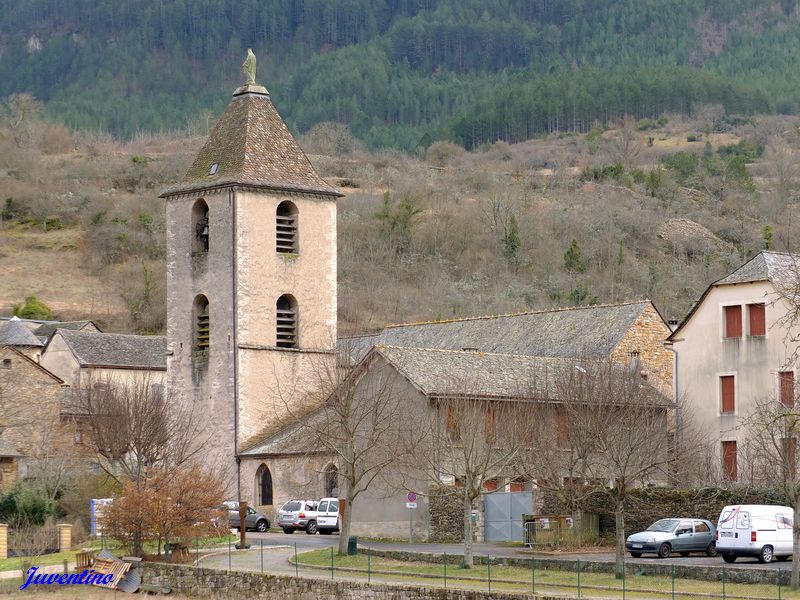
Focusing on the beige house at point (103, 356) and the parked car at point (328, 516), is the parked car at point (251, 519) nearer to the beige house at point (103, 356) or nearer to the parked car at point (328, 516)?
the parked car at point (328, 516)

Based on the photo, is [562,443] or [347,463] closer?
[347,463]

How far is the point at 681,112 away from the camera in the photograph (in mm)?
193250

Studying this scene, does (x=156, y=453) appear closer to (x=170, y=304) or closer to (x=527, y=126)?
(x=170, y=304)

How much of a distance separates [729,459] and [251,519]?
15968 millimetres

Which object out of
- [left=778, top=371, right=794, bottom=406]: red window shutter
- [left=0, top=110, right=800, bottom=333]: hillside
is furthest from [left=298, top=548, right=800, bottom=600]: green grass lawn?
[left=0, top=110, right=800, bottom=333]: hillside

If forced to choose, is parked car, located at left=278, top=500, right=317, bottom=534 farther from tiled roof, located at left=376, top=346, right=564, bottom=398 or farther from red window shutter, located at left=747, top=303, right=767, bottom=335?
red window shutter, located at left=747, top=303, right=767, bottom=335

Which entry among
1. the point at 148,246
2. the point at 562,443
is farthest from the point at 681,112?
the point at 562,443

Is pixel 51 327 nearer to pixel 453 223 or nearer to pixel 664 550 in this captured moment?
pixel 453 223

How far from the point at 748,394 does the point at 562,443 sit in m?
7.95

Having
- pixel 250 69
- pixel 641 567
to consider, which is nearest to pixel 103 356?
pixel 250 69

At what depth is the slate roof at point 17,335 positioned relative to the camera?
283 feet

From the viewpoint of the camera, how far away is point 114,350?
278 ft

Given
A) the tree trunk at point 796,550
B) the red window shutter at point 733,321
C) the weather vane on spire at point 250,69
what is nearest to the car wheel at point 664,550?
the tree trunk at point 796,550

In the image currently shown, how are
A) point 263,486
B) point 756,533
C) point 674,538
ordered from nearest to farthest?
point 756,533
point 674,538
point 263,486
